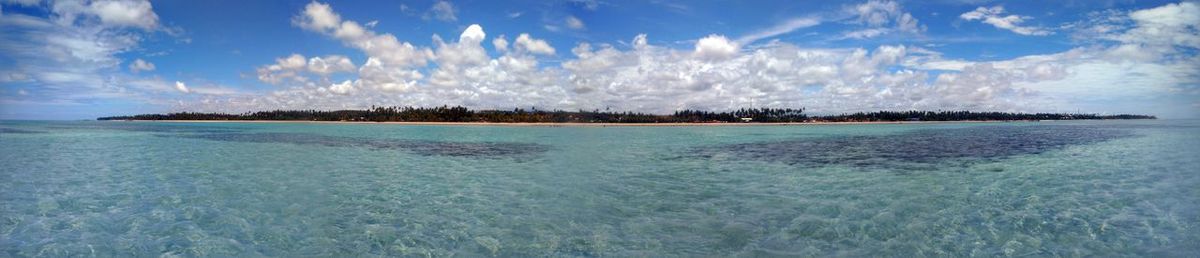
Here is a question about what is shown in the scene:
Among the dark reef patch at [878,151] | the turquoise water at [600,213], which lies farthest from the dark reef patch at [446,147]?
the turquoise water at [600,213]

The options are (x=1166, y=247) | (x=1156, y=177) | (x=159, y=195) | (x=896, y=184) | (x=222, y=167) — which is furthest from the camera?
(x=222, y=167)

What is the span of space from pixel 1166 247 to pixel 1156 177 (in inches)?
578

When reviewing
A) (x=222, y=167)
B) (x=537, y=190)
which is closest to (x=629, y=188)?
(x=537, y=190)

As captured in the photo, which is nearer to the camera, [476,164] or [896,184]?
[896,184]

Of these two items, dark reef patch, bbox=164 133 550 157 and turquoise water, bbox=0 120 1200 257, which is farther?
dark reef patch, bbox=164 133 550 157

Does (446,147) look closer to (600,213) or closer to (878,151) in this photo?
(878,151)

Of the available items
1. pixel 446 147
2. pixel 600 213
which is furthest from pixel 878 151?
pixel 446 147

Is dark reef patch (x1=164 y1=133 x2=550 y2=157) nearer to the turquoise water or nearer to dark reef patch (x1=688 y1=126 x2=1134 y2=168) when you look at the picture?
dark reef patch (x1=688 y1=126 x2=1134 y2=168)

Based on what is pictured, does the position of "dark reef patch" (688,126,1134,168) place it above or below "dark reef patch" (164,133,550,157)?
above

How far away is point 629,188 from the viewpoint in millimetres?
16922

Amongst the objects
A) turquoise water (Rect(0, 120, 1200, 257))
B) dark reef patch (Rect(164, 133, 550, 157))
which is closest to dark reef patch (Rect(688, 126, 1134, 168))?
turquoise water (Rect(0, 120, 1200, 257))

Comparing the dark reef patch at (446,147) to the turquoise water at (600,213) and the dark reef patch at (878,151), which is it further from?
the turquoise water at (600,213)

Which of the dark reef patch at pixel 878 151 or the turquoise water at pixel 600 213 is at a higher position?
the turquoise water at pixel 600 213

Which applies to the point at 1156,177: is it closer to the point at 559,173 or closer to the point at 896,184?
the point at 896,184
